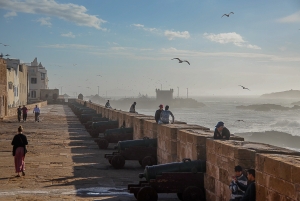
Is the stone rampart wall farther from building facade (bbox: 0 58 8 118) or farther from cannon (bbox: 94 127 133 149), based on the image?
building facade (bbox: 0 58 8 118)

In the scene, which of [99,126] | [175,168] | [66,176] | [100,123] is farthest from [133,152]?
[100,123]

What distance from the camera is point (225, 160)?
7277mm

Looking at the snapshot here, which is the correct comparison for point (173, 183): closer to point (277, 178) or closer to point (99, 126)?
point (277, 178)

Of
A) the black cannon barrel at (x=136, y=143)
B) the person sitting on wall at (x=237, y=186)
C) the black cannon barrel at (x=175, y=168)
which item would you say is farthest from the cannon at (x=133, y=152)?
the person sitting on wall at (x=237, y=186)

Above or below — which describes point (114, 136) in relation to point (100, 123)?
below

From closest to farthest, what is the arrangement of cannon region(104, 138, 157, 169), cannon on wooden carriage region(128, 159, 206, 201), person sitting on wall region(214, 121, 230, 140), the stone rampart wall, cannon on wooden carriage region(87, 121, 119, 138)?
the stone rampart wall
cannon on wooden carriage region(128, 159, 206, 201)
person sitting on wall region(214, 121, 230, 140)
cannon region(104, 138, 157, 169)
cannon on wooden carriage region(87, 121, 119, 138)

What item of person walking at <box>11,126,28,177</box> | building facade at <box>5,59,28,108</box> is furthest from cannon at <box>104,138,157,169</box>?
building facade at <box>5,59,28,108</box>

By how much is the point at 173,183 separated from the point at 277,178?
9.45ft

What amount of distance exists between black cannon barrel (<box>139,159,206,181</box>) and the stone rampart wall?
15cm

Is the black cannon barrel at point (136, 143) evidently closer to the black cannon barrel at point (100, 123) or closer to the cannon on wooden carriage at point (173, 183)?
the cannon on wooden carriage at point (173, 183)

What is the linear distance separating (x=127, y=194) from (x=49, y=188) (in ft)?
5.16

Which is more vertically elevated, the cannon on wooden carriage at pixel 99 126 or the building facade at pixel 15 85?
Answer: the building facade at pixel 15 85

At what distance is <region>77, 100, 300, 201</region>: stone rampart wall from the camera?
5.11 meters

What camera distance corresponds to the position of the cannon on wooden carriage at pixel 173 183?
7832 mm
